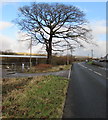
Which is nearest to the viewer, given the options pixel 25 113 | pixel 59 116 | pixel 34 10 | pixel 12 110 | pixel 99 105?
pixel 59 116

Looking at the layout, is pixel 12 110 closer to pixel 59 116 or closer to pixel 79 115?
pixel 59 116

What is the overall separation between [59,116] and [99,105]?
1.96 m

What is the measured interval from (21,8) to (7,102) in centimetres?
2365

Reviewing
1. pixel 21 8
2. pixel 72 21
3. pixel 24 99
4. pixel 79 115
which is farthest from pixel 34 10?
pixel 79 115

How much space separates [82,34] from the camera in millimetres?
28062

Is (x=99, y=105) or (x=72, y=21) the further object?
(x=72, y=21)

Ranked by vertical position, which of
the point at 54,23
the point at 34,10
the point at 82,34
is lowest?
the point at 82,34

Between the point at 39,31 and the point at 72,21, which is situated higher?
the point at 72,21

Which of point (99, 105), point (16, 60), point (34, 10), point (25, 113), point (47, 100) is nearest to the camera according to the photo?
point (25, 113)

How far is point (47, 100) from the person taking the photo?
20.3 feet

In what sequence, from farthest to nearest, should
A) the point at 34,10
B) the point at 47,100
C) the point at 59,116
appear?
the point at 34,10
the point at 47,100
the point at 59,116

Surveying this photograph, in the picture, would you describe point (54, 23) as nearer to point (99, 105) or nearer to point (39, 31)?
point (39, 31)

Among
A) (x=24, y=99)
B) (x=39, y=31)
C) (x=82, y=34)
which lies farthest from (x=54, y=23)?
(x=24, y=99)

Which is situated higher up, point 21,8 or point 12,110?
point 21,8
